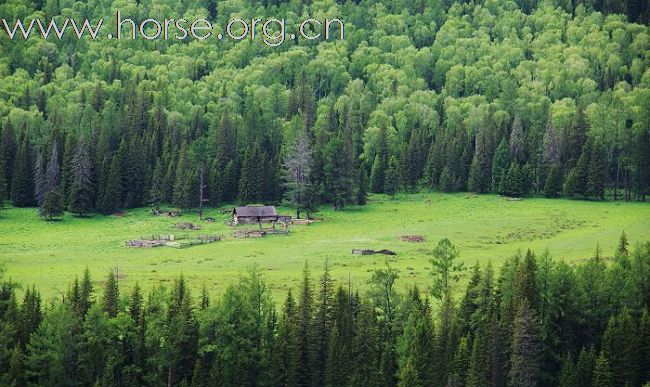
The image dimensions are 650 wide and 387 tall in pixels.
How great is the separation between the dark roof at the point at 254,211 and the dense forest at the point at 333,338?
4937 cm

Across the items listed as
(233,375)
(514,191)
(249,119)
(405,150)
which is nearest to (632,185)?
(514,191)

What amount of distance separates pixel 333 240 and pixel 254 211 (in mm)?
16758

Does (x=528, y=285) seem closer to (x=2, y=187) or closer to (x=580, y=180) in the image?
(x=580, y=180)

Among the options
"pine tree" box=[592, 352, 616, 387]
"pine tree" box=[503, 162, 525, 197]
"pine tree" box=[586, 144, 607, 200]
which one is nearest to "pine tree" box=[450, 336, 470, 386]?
"pine tree" box=[592, 352, 616, 387]

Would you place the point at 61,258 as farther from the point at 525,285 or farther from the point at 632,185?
the point at 632,185

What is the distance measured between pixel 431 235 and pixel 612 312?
42.6m

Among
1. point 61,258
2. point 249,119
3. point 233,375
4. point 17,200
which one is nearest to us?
point 233,375

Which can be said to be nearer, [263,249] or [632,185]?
[263,249]

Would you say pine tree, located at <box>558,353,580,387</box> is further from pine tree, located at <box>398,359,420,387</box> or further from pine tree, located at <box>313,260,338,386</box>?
pine tree, located at <box>313,260,338,386</box>

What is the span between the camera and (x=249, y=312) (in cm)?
8525

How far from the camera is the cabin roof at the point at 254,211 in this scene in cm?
14100

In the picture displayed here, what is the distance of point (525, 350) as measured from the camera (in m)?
84.7

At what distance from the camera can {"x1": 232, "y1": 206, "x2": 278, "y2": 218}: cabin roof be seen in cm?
14100

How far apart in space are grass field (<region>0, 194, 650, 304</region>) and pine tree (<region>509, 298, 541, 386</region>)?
62.2 ft
